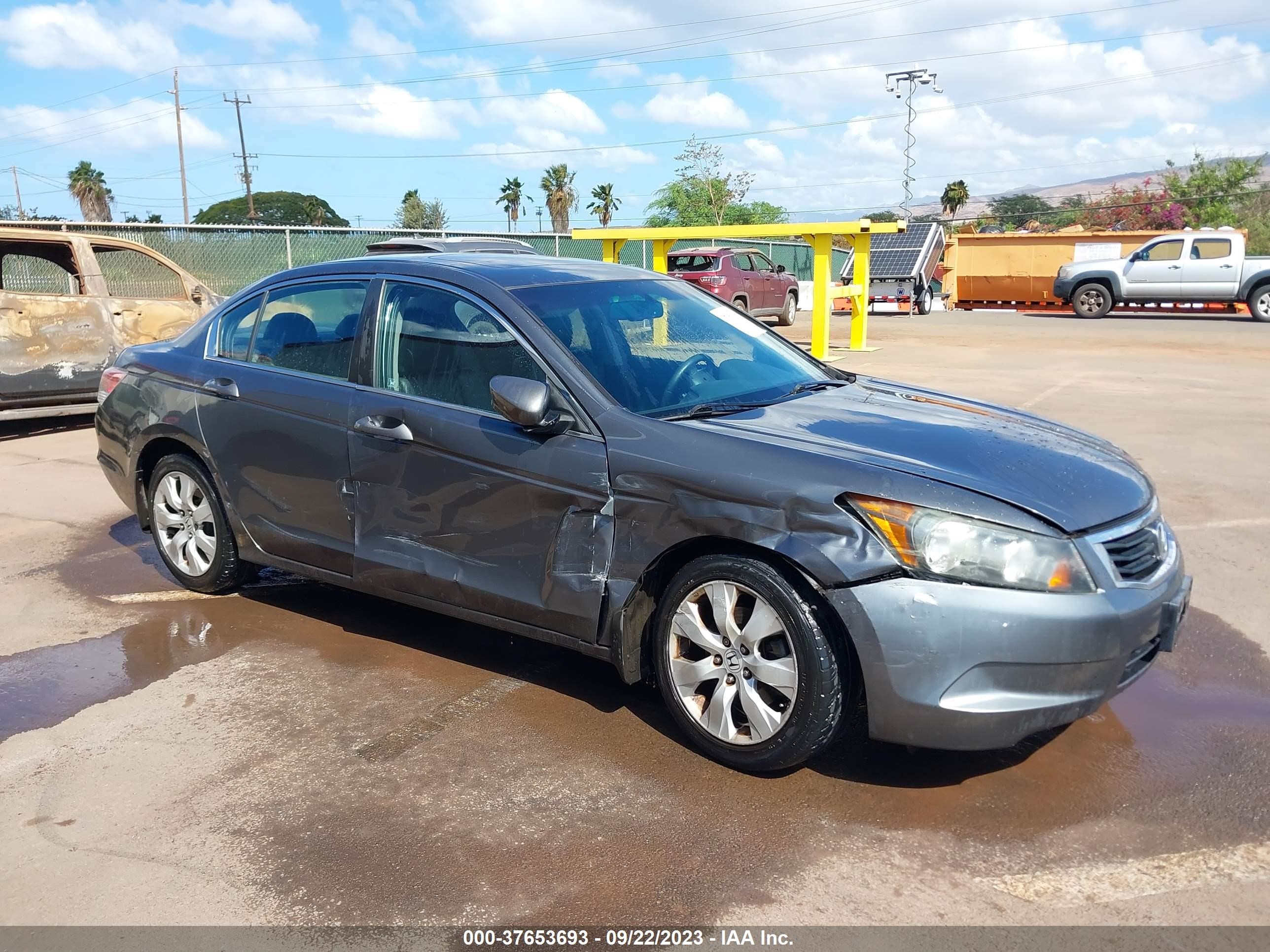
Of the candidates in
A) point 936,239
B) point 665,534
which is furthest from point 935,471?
point 936,239

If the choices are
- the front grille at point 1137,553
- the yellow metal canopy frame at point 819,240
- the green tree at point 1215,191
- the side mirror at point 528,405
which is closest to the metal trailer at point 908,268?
the yellow metal canopy frame at point 819,240

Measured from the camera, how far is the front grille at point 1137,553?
11.1 ft

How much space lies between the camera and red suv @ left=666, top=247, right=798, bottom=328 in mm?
21625

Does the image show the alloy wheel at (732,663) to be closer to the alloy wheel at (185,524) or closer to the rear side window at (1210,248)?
the alloy wheel at (185,524)

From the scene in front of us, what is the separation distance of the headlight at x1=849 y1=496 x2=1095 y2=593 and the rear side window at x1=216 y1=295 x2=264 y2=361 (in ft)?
10.8

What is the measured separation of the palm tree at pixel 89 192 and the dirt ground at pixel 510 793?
265 feet

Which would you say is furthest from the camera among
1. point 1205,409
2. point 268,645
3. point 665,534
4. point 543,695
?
point 1205,409

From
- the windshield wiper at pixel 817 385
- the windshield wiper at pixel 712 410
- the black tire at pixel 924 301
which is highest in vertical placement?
the windshield wiper at pixel 817 385

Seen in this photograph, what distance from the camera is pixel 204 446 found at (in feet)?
16.9

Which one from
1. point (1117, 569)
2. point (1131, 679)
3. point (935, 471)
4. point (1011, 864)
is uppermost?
point (935, 471)

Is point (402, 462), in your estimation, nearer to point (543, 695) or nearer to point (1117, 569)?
point (543, 695)

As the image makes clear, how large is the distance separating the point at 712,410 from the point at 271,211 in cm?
12855

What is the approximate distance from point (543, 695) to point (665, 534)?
3.49 ft

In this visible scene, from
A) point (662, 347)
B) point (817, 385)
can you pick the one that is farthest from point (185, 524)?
point (817, 385)
